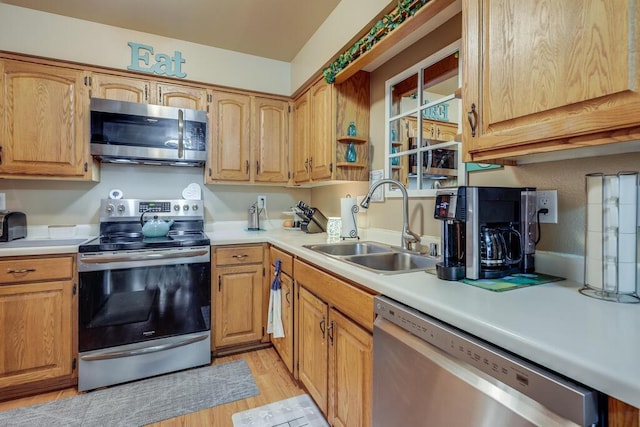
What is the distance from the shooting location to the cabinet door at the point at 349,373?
1187mm

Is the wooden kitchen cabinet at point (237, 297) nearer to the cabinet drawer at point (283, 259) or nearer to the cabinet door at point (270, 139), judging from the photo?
the cabinet drawer at point (283, 259)

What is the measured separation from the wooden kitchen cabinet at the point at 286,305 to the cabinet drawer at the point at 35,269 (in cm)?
128

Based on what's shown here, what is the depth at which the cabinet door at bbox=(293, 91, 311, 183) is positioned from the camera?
2.60m

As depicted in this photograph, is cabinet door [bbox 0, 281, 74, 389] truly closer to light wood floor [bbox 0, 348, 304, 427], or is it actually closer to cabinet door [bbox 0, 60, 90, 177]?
light wood floor [bbox 0, 348, 304, 427]

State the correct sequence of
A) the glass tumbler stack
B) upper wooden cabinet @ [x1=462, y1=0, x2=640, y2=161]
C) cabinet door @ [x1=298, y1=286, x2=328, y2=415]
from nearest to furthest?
upper wooden cabinet @ [x1=462, y1=0, x2=640, y2=161] → the glass tumbler stack → cabinet door @ [x1=298, y1=286, x2=328, y2=415]

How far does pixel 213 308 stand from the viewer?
88.8 inches

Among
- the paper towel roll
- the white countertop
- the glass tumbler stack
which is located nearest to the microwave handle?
the paper towel roll

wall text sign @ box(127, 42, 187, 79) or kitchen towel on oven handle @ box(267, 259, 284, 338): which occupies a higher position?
wall text sign @ box(127, 42, 187, 79)

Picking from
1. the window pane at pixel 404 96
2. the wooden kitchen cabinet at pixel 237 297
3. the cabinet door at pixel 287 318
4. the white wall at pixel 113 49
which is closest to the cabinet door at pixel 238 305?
the wooden kitchen cabinet at pixel 237 297

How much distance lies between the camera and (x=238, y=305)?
232cm

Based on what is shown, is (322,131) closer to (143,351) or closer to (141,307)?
(141,307)

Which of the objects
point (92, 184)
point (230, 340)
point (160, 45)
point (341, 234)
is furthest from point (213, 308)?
point (160, 45)

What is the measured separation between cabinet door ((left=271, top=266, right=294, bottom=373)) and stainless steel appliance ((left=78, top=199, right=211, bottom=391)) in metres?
0.55

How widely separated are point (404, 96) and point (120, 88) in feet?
6.90
